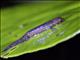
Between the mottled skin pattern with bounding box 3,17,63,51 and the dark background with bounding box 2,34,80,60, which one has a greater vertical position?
the mottled skin pattern with bounding box 3,17,63,51

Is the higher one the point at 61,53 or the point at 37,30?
the point at 37,30

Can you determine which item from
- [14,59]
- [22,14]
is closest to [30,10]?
[22,14]

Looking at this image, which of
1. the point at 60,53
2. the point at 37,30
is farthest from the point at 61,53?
the point at 37,30

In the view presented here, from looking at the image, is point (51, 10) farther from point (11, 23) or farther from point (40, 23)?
point (11, 23)

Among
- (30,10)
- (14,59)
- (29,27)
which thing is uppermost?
(30,10)

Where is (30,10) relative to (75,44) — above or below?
above

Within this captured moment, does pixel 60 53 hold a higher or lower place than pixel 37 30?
Result: lower

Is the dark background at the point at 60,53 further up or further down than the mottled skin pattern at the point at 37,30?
further down

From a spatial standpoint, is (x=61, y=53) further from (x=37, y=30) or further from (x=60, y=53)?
(x=37, y=30)
